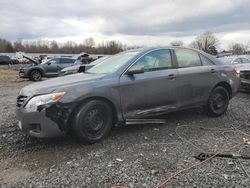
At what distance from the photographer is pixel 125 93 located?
569 centimetres

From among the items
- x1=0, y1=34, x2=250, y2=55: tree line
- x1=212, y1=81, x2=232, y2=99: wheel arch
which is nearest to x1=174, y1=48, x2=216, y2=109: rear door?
x1=212, y1=81, x2=232, y2=99: wheel arch

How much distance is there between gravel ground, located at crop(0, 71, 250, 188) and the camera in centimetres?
402

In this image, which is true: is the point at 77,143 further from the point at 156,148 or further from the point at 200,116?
the point at 200,116

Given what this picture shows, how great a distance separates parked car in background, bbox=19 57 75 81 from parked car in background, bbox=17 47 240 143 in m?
15.3

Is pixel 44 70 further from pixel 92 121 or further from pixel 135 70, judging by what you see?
pixel 92 121

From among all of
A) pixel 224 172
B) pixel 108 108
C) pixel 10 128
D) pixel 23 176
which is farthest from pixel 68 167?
pixel 10 128

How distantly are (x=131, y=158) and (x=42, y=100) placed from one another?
158cm

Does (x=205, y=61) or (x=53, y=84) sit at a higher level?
(x=205, y=61)

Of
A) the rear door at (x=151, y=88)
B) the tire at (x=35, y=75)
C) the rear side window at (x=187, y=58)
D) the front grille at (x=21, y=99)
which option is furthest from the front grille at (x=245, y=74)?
the tire at (x=35, y=75)

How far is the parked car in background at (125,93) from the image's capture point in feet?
16.6

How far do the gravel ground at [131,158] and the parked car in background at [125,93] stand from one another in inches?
12.4

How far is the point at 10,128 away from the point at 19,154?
149 centimetres

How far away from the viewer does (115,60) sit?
650 cm

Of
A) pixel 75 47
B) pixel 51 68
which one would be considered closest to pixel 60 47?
pixel 75 47
